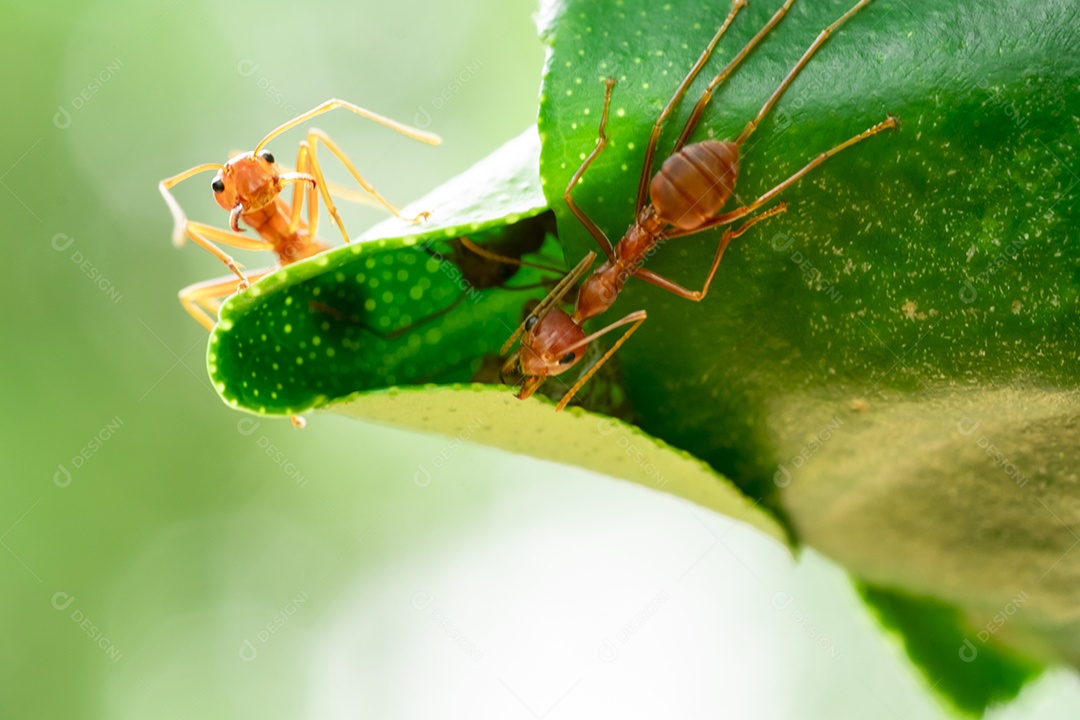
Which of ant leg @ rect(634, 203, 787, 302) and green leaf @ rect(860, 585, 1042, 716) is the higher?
ant leg @ rect(634, 203, 787, 302)

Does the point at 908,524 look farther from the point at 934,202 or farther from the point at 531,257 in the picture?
the point at 531,257

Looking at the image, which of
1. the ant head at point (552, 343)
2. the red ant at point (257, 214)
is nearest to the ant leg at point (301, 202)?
the red ant at point (257, 214)

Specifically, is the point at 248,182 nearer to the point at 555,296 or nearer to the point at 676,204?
the point at 555,296

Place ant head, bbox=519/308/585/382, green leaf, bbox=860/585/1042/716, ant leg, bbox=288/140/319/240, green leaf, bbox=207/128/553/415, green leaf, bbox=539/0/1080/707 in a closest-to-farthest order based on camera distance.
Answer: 1. green leaf, bbox=539/0/1080/707
2. green leaf, bbox=207/128/553/415
3. ant head, bbox=519/308/585/382
4. green leaf, bbox=860/585/1042/716
5. ant leg, bbox=288/140/319/240

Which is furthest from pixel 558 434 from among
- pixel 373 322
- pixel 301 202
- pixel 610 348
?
pixel 301 202

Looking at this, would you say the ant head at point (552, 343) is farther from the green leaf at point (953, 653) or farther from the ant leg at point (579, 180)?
the green leaf at point (953, 653)

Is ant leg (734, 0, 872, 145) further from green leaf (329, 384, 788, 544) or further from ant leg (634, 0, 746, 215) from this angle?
green leaf (329, 384, 788, 544)

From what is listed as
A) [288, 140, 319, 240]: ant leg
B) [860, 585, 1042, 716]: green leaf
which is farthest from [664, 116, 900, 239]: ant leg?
[288, 140, 319, 240]: ant leg
